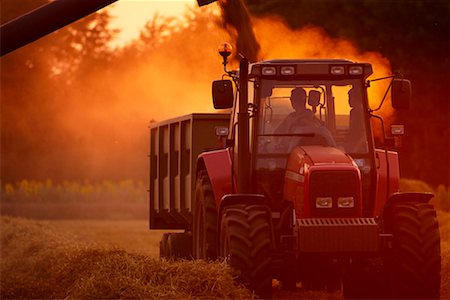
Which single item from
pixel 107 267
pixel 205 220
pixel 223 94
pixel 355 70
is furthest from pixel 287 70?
pixel 107 267

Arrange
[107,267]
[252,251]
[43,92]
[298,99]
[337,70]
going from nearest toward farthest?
[252,251] → [107,267] → [298,99] → [337,70] → [43,92]

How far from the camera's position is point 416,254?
13023 millimetres

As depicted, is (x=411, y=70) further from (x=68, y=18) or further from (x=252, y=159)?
(x=68, y=18)

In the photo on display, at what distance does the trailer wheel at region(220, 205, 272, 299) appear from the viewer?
12.8 meters

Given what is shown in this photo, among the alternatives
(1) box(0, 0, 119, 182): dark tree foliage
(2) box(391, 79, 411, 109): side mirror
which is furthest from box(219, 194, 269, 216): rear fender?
(1) box(0, 0, 119, 182): dark tree foliage

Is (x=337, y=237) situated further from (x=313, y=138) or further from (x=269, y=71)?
(x=269, y=71)

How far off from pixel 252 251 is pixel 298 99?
2.01m

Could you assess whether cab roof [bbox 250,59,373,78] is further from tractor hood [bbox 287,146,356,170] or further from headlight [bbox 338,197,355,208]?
headlight [bbox 338,197,355,208]

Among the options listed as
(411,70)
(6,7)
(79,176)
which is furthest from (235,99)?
(79,176)

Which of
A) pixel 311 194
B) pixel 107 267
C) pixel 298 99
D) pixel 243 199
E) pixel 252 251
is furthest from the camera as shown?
pixel 298 99

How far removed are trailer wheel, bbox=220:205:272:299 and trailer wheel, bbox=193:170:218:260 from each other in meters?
1.53

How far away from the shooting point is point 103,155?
193 feet

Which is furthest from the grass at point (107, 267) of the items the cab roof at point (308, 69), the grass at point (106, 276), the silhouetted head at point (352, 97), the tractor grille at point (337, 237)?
the silhouetted head at point (352, 97)

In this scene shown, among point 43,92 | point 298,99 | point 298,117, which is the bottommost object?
point 298,117
